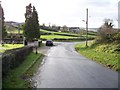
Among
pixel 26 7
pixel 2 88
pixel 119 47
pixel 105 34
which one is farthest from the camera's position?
pixel 26 7

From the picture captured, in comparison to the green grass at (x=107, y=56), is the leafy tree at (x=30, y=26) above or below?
above

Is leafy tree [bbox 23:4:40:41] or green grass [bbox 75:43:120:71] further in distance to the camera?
leafy tree [bbox 23:4:40:41]

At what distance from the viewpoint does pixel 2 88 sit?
12.8 m

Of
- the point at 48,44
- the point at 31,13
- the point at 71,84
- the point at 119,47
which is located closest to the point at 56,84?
the point at 71,84

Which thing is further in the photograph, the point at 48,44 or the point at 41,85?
the point at 48,44

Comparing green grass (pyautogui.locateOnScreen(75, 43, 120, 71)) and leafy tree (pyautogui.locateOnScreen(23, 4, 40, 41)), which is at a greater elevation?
leafy tree (pyautogui.locateOnScreen(23, 4, 40, 41))

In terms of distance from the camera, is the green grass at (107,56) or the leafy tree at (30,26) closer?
the green grass at (107,56)

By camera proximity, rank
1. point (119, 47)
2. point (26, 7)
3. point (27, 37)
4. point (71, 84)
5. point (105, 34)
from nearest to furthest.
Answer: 1. point (71, 84)
2. point (119, 47)
3. point (105, 34)
4. point (27, 37)
5. point (26, 7)

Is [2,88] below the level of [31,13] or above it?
below

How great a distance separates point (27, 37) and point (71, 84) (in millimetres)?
56809

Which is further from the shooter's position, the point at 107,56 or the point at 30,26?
the point at 30,26

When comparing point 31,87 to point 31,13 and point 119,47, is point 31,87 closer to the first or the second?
point 119,47

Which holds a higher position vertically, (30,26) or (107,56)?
(30,26)

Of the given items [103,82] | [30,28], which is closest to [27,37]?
[30,28]
